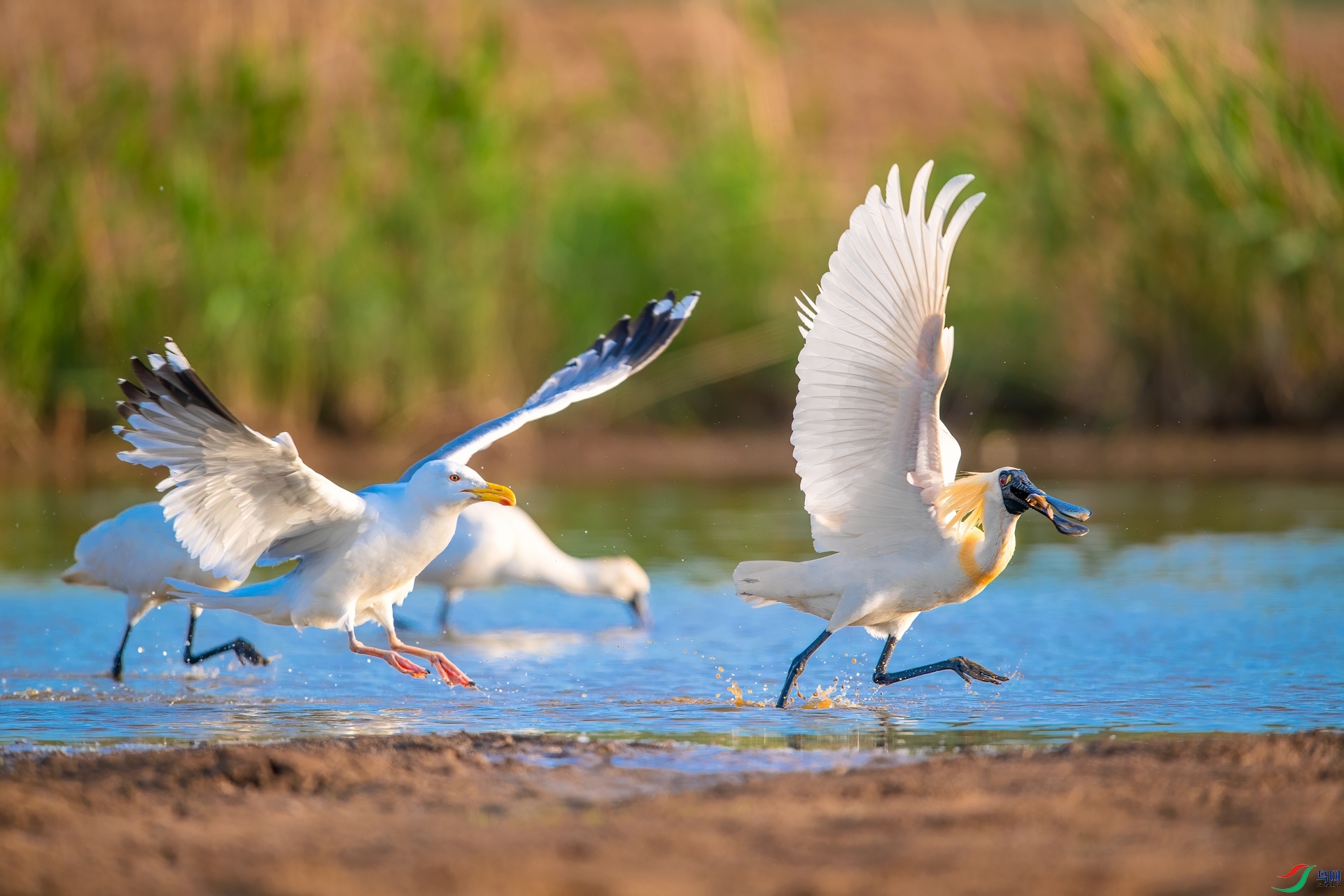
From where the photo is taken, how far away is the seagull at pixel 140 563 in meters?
7.95

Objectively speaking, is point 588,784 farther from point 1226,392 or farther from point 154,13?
point 154,13

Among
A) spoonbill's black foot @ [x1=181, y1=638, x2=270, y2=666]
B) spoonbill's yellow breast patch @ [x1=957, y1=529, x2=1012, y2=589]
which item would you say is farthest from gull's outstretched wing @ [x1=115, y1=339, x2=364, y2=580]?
spoonbill's yellow breast patch @ [x1=957, y1=529, x2=1012, y2=589]

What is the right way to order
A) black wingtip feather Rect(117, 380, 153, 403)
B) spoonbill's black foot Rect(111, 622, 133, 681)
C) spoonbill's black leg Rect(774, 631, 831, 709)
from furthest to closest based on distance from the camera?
spoonbill's black foot Rect(111, 622, 133, 681) < spoonbill's black leg Rect(774, 631, 831, 709) < black wingtip feather Rect(117, 380, 153, 403)

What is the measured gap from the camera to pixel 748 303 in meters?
16.5

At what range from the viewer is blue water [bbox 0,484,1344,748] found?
632 centimetres

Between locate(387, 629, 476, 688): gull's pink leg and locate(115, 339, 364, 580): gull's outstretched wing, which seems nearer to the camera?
locate(115, 339, 364, 580): gull's outstretched wing

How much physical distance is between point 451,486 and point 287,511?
675 millimetres

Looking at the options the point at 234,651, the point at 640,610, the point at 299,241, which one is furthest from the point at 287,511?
the point at 299,241

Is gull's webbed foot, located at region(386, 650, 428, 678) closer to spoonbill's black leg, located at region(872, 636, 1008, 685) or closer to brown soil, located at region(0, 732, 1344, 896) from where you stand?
brown soil, located at region(0, 732, 1344, 896)

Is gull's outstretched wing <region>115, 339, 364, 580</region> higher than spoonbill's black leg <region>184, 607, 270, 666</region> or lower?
higher

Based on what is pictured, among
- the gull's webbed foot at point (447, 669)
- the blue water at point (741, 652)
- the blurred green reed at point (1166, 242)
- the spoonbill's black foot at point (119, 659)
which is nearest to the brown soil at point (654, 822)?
the blue water at point (741, 652)

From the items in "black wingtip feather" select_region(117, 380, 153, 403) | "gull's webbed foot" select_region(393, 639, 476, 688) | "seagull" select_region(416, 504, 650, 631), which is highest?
"black wingtip feather" select_region(117, 380, 153, 403)

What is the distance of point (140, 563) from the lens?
26.2 feet

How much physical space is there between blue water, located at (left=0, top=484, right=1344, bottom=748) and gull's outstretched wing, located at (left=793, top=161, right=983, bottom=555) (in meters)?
0.79
